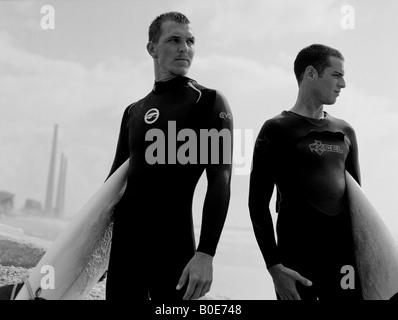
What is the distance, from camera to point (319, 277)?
2.81 metres

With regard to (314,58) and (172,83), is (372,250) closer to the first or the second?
(314,58)

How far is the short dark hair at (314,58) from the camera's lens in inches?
123

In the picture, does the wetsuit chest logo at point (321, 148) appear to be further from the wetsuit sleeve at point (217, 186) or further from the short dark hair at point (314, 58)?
the wetsuit sleeve at point (217, 186)

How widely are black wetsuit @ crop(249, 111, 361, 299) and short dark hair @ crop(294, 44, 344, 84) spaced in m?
0.32

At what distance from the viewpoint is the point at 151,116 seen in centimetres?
272

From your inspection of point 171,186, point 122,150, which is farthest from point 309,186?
point 122,150

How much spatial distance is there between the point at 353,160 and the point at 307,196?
1.49 ft

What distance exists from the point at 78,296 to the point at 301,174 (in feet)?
4.95

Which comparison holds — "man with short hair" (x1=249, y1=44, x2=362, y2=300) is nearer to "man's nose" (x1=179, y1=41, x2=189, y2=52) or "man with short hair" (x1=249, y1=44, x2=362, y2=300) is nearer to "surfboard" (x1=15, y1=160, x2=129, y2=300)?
"man's nose" (x1=179, y1=41, x2=189, y2=52)

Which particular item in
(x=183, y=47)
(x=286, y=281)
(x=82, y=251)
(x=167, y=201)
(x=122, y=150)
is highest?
(x=183, y=47)

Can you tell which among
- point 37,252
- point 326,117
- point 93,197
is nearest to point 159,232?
point 93,197

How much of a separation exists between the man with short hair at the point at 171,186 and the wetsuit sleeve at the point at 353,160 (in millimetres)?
1008

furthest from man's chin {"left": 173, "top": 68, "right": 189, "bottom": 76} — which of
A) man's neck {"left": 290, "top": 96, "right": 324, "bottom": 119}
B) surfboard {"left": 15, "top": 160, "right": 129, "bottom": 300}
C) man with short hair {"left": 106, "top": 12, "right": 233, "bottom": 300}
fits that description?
man's neck {"left": 290, "top": 96, "right": 324, "bottom": 119}

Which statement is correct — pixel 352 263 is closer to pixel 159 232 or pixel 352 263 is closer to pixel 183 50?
pixel 159 232
